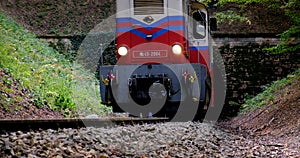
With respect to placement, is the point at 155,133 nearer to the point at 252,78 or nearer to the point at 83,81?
the point at 83,81

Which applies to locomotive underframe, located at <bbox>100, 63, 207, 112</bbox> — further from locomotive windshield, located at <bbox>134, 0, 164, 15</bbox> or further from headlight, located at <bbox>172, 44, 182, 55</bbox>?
locomotive windshield, located at <bbox>134, 0, 164, 15</bbox>

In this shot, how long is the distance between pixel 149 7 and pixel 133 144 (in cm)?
431

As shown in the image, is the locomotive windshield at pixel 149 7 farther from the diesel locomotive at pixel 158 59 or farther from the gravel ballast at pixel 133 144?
the gravel ballast at pixel 133 144

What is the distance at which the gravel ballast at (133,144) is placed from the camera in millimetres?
3264

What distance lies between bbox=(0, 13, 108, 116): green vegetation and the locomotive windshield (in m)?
2.35

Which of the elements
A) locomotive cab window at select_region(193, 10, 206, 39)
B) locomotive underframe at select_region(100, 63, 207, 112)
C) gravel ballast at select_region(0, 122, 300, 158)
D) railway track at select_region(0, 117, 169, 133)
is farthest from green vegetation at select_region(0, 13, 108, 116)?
gravel ballast at select_region(0, 122, 300, 158)

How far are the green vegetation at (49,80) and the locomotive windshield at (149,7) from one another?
2.35 m

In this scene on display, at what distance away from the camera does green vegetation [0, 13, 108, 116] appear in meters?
8.86

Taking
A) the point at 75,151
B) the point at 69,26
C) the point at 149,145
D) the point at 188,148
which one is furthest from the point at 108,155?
the point at 69,26

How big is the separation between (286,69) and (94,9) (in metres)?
9.47

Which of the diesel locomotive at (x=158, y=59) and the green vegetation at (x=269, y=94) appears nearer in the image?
the diesel locomotive at (x=158, y=59)

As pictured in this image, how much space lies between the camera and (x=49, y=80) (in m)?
10.5

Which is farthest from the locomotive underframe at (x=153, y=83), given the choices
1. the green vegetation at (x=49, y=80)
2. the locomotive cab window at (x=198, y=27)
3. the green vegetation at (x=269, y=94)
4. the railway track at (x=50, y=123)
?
the green vegetation at (x=269, y=94)

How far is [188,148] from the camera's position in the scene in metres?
4.65
